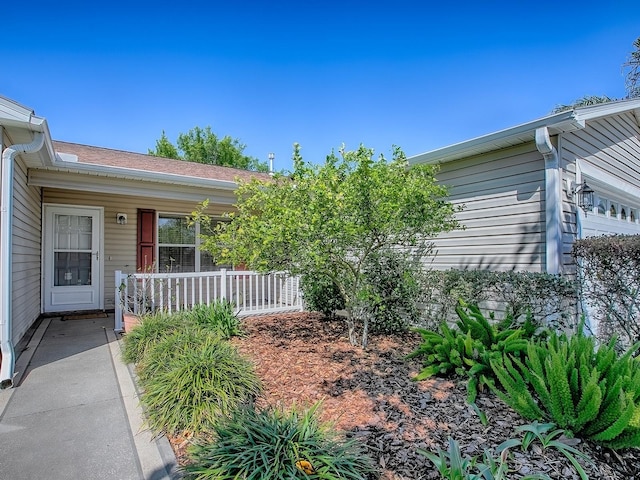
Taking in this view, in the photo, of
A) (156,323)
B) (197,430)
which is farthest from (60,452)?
(156,323)

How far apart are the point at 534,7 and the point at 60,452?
9.76 meters

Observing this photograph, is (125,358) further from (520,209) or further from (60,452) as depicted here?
(520,209)

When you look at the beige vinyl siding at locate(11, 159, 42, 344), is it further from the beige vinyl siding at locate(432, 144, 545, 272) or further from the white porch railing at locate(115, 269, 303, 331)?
the beige vinyl siding at locate(432, 144, 545, 272)

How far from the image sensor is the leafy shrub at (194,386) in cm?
287

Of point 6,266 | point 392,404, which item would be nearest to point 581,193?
point 392,404

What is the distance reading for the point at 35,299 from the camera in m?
6.57

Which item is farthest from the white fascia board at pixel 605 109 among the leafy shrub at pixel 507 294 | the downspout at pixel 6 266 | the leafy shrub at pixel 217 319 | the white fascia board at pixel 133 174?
the downspout at pixel 6 266

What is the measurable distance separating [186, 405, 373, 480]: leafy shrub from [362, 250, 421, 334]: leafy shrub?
304 cm

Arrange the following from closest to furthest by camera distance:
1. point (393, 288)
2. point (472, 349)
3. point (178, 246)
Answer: point (472, 349)
point (393, 288)
point (178, 246)

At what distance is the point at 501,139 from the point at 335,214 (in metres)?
2.76

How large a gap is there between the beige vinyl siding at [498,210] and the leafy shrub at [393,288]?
1040mm

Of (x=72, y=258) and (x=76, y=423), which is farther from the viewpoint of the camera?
(x=72, y=258)

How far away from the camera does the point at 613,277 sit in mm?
4602

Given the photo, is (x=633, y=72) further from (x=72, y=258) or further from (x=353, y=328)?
(x=72, y=258)
